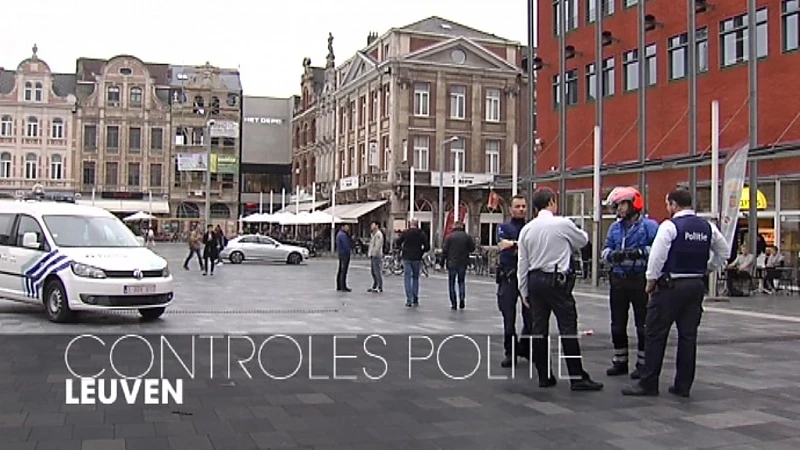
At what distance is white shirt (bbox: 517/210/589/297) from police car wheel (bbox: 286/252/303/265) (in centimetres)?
3243

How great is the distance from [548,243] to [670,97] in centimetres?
2310

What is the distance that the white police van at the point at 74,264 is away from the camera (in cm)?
1250

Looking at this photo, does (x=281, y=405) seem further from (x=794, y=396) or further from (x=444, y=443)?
(x=794, y=396)

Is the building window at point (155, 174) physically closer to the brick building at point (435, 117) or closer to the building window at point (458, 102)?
the brick building at point (435, 117)

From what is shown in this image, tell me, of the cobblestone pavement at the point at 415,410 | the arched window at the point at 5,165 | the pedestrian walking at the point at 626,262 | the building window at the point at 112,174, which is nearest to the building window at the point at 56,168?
the arched window at the point at 5,165

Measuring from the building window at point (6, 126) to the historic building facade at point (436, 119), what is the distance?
110ft

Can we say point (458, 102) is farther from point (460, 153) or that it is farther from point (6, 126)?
point (6, 126)

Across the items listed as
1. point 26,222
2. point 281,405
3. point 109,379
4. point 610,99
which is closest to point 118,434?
point 281,405

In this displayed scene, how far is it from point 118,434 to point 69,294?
715 cm

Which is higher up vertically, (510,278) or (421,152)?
(421,152)

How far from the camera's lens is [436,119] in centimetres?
5388

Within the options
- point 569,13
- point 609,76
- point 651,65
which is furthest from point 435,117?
point 651,65

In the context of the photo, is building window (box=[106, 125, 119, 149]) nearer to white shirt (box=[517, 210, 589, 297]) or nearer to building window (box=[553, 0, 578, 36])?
building window (box=[553, 0, 578, 36])

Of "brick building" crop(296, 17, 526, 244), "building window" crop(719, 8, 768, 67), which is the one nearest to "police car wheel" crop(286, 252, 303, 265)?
"brick building" crop(296, 17, 526, 244)
